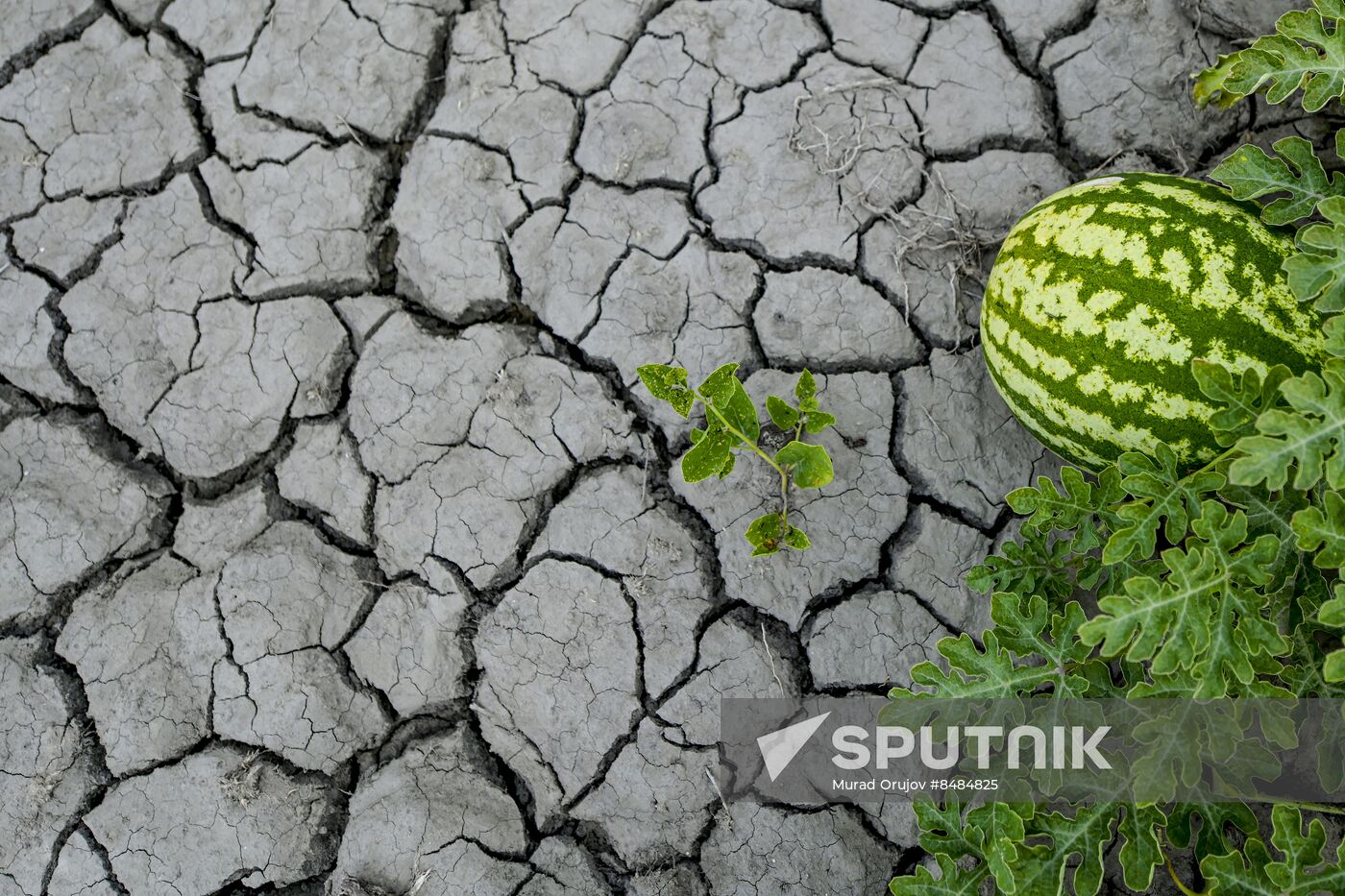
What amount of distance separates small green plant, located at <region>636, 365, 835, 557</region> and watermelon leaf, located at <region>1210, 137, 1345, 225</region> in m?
1.05

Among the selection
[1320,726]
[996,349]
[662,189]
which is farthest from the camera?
[662,189]

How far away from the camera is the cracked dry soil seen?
2.68 m

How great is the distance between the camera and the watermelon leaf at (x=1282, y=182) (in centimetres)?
219

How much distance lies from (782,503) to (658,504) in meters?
0.34

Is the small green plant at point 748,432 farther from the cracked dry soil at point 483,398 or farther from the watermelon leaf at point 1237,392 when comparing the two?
the watermelon leaf at point 1237,392

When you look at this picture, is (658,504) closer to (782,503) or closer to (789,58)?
(782,503)

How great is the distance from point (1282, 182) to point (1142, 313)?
46 cm

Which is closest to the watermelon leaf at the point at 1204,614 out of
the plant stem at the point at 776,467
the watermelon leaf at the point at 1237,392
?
the watermelon leaf at the point at 1237,392

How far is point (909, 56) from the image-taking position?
301cm

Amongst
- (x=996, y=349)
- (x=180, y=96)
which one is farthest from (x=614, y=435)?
(x=180, y=96)

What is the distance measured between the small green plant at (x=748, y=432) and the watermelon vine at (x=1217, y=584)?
20.1 inches

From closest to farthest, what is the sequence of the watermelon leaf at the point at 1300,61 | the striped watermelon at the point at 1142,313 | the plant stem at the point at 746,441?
the striped watermelon at the point at 1142,313
the watermelon leaf at the point at 1300,61
the plant stem at the point at 746,441

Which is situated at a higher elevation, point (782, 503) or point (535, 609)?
point (535, 609)

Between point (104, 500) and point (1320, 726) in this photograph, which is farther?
point (104, 500)
